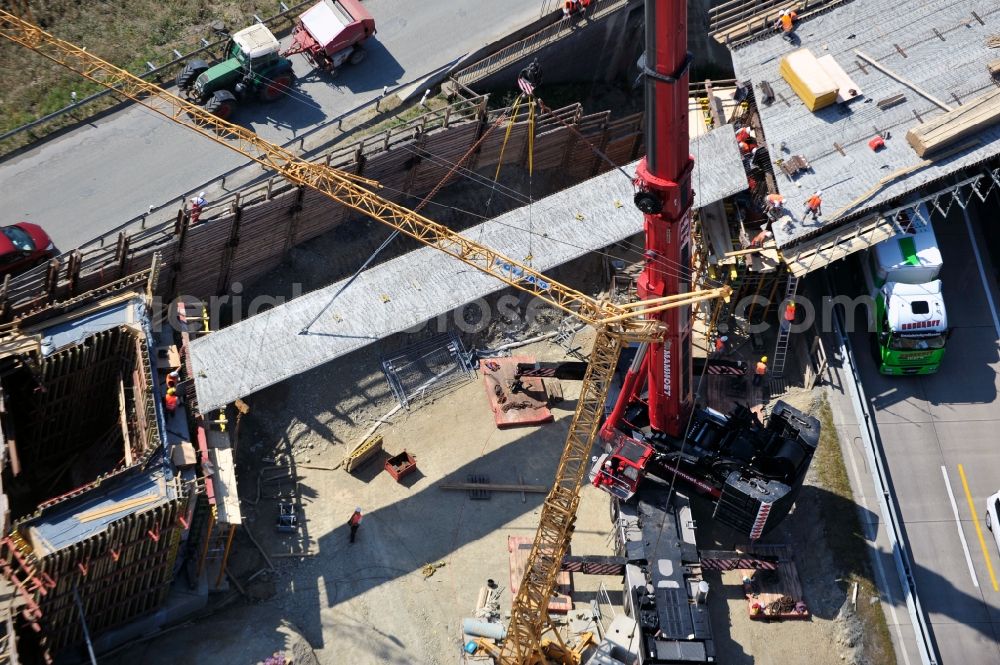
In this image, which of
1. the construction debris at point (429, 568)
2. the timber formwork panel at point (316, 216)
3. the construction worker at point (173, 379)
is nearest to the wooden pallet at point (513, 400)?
the construction debris at point (429, 568)

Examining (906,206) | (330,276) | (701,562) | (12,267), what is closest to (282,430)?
(330,276)

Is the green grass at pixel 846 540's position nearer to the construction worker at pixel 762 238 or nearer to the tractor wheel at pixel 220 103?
the construction worker at pixel 762 238

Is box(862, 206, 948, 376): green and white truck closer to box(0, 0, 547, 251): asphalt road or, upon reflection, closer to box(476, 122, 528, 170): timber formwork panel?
box(476, 122, 528, 170): timber formwork panel

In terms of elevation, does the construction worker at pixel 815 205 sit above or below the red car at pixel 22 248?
below

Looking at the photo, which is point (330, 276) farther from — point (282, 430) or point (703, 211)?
point (703, 211)

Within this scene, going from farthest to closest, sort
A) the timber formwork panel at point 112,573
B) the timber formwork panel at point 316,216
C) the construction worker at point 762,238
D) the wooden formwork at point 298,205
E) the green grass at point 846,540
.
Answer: the timber formwork panel at point 316,216, the construction worker at point 762,238, the wooden formwork at point 298,205, the green grass at point 846,540, the timber formwork panel at point 112,573

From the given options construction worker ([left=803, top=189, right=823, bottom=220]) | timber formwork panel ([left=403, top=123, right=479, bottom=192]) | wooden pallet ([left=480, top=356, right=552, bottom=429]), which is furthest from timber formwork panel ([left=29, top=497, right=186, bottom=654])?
construction worker ([left=803, top=189, right=823, bottom=220])

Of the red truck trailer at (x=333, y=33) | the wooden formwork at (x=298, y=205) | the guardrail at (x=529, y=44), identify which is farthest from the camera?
the guardrail at (x=529, y=44)
